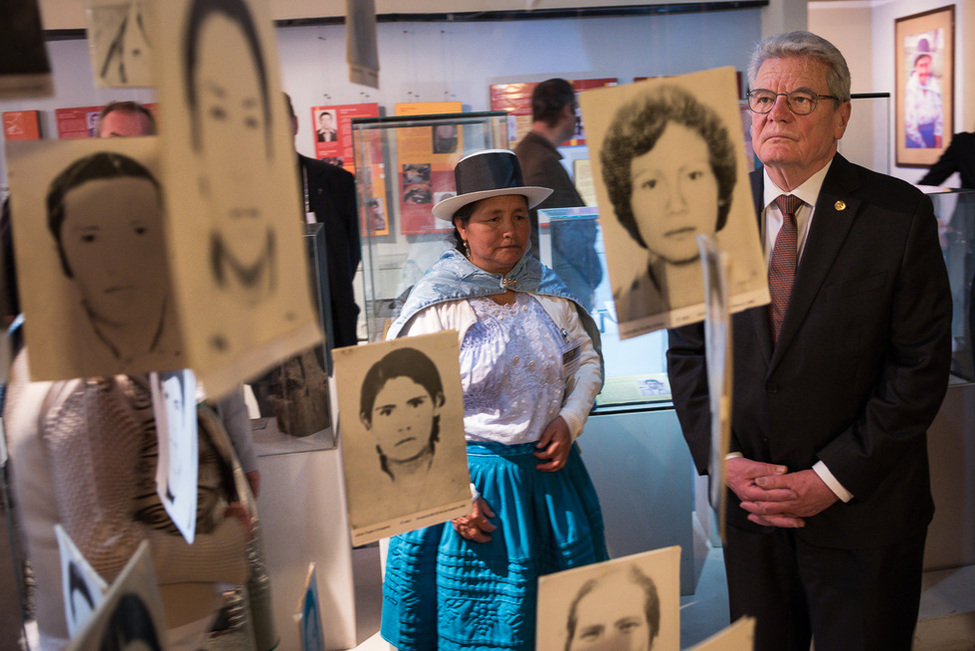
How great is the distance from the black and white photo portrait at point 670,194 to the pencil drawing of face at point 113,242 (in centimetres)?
46

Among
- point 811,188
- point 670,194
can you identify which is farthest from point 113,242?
point 811,188

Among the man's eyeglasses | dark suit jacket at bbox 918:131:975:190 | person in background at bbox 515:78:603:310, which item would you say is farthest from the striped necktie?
dark suit jacket at bbox 918:131:975:190

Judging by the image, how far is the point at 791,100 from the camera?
166 centimetres

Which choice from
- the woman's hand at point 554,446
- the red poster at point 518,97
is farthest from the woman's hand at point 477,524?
the red poster at point 518,97

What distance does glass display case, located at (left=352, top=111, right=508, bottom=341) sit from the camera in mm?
2863

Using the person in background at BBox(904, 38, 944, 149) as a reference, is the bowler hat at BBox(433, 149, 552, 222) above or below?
below

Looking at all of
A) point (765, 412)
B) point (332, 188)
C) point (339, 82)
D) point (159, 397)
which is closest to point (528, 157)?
point (332, 188)

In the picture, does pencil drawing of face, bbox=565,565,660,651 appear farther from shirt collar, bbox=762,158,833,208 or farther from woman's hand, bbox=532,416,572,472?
shirt collar, bbox=762,158,833,208

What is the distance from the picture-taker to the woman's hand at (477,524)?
5.92 ft

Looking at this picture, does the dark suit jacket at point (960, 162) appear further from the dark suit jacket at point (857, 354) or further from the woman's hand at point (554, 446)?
the woman's hand at point (554, 446)

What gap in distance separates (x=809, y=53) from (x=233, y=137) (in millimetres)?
1406

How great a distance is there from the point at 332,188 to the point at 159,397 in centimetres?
269

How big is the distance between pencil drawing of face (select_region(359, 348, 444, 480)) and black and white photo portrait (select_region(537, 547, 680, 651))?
0.28 metres

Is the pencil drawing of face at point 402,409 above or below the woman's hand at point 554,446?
above
